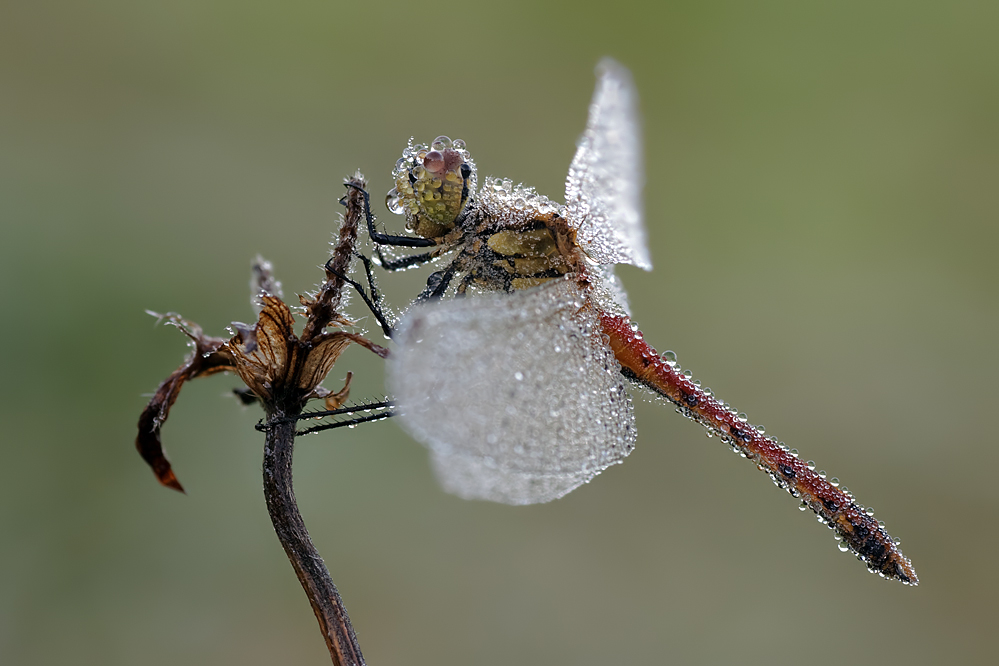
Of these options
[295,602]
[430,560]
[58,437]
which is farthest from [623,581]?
[58,437]

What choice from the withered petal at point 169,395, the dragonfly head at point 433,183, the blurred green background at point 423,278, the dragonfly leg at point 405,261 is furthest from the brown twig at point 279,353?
the blurred green background at point 423,278

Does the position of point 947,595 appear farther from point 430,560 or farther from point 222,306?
point 222,306

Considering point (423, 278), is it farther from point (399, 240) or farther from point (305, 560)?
point (305, 560)

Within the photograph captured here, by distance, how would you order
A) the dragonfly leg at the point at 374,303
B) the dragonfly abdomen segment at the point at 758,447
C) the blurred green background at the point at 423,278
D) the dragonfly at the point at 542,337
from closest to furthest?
the dragonfly at the point at 542,337
the dragonfly leg at the point at 374,303
the dragonfly abdomen segment at the point at 758,447
the blurred green background at the point at 423,278

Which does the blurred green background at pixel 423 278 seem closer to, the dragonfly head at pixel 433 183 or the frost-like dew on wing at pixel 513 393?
A: the dragonfly head at pixel 433 183

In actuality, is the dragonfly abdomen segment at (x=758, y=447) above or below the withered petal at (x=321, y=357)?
below

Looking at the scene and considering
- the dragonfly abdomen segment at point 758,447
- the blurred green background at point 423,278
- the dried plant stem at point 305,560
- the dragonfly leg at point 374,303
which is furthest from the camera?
the blurred green background at point 423,278

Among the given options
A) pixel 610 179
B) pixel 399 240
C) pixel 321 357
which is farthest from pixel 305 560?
pixel 610 179

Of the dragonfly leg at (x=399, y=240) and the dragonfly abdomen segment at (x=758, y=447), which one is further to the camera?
the dragonfly leg at (x=399, y=240)
